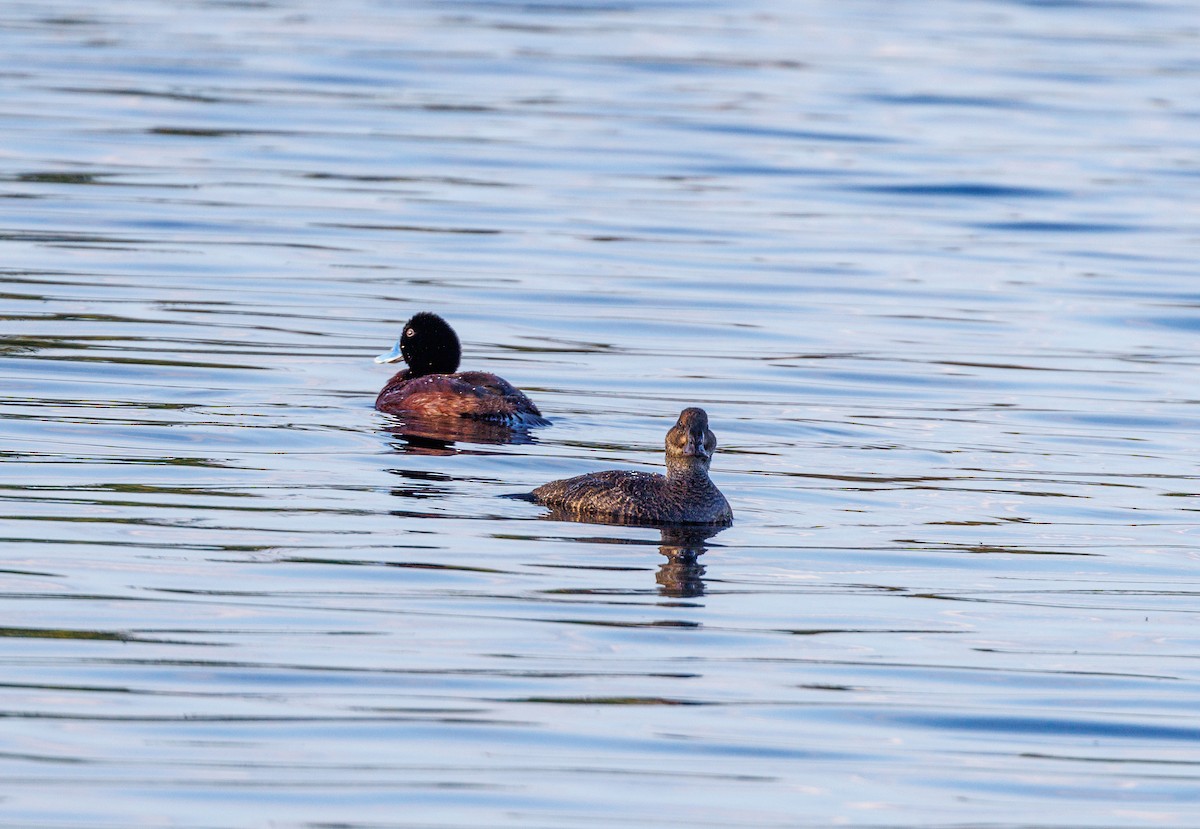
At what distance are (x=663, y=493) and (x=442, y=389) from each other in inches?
136

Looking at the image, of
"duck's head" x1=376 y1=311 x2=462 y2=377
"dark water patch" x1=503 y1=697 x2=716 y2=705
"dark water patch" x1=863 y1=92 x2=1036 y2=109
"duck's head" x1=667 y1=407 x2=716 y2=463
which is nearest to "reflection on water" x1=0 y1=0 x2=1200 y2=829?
"dark water patch" x1=503 y1=697 x2=716 y2=705

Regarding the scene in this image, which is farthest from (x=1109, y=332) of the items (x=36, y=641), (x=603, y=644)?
(x=36, y=641)

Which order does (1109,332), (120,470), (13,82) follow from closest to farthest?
(120,470) < (1109,332) < (13,82)

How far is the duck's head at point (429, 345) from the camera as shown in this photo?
51.5 ft

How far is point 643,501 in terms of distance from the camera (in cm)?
1138

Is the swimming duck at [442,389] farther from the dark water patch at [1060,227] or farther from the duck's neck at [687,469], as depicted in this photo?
the dark water patch at [1060,227]

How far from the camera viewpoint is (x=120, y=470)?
12.1 metres

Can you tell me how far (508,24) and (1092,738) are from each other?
34.5m

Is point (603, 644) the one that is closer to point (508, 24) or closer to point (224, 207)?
point (224, 207)

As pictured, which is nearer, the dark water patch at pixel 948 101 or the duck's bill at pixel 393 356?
the duck's bill at pixel 393 356

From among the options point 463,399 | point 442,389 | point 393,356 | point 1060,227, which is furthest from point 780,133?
point 463,399

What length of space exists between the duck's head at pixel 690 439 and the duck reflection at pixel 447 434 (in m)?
2.20

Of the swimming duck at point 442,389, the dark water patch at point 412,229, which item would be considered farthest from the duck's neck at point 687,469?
the dark water patch at point 412,229

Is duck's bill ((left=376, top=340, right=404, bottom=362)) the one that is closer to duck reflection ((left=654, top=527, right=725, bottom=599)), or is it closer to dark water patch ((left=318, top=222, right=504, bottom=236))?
duck reflection ((left=654, top=527, right=725, bottom=599))
